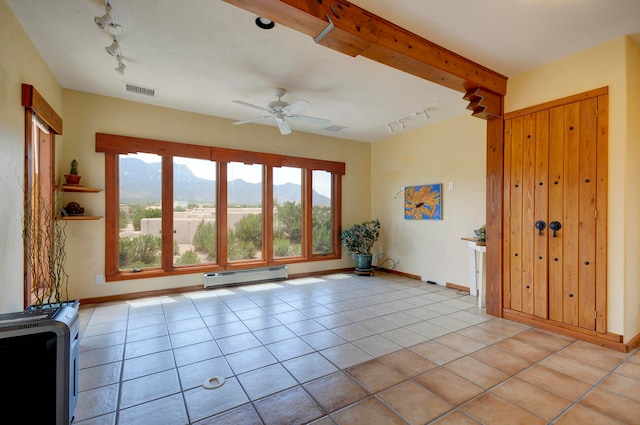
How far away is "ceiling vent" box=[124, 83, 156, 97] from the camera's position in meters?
4.00

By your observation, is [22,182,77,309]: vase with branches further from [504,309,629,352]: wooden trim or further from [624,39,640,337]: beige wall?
[624,39,640,337]: beige wall

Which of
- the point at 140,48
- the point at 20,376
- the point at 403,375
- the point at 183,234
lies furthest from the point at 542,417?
the point at 183,234

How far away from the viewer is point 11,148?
2.56 meters

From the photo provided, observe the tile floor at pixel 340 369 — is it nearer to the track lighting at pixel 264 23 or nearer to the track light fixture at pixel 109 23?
the track light fixture at pixel 109 23

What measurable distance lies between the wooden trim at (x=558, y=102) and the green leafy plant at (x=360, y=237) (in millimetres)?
3312

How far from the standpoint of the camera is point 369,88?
4.04 meters

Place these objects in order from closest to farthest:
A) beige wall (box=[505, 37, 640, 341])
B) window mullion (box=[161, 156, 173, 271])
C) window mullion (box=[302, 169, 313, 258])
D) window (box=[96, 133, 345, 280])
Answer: beige wall (box=[505, 37, 640, 341])
window (box=[96, 133, 345, 280])
window mullion (box=[161, 156, 173, 271])
window mullion (box=[302, 169, 313, 258])

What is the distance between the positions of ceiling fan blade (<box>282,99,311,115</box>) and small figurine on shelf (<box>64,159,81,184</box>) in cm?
291

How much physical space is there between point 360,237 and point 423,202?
1.45 m

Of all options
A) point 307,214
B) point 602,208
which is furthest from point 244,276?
point 602,208

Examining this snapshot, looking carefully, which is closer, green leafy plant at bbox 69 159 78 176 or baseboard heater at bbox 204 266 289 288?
green leafy plant at bbox 69 159 78 176

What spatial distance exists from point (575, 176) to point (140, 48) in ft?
15.3

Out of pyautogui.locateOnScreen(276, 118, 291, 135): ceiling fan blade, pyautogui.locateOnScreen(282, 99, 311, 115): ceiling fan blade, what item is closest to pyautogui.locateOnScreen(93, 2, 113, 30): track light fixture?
pyautogui.locateOnScreen(282, 99, 311, 115): ceiling fan blade

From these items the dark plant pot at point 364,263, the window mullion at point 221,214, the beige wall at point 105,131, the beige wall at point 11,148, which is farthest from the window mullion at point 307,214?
the beige wall at point 11,148
